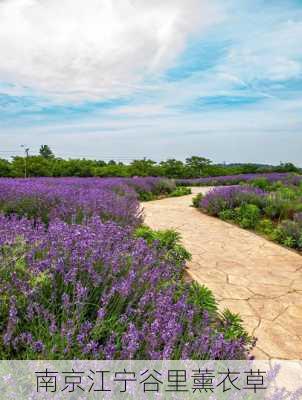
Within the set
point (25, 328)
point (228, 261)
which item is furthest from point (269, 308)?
point (25, 328)

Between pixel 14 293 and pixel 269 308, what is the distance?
2.29m

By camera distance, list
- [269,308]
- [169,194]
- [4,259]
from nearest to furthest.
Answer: [4,259]
[269,308]
[169,194]

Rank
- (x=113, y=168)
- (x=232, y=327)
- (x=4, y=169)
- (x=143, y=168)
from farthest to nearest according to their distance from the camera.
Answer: (x=143, y=168) < (x=113, y=168) < (x=4, y=169) < (x=232, y=327)

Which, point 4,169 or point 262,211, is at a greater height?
point 4,169

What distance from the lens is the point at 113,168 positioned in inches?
675

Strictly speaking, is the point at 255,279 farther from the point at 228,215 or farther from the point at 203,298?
the point at 228,215

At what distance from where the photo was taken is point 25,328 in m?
1.68

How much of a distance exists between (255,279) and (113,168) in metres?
14.0

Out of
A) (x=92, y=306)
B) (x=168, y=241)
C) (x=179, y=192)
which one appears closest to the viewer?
(x=92, y=306)

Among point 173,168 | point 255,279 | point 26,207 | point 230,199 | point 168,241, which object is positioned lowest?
point 255,279

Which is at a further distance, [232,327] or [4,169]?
[4,169]

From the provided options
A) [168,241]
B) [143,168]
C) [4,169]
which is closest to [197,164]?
[143,168]

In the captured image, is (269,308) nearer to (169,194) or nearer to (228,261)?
(228,261)

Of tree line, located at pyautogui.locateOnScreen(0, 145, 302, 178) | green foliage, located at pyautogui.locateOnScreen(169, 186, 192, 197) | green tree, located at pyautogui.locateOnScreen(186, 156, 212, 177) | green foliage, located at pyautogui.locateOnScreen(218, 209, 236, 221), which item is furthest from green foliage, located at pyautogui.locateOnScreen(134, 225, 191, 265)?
green tree, located at pyautogui.locateOnScreen(186, 156, 212, 177)
